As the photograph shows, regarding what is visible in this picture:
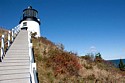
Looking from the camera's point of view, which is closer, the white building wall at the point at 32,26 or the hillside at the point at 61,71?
the hillside at the point at 61,71

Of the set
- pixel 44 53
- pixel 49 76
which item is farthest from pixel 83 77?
pixel 44 53

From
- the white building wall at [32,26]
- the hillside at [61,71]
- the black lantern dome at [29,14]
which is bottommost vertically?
the hillside at [61,71]

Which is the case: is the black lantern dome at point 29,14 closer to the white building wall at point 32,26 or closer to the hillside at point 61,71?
the white building wall at point 32,26

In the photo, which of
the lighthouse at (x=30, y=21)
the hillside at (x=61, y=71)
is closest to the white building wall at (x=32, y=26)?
the lighthouse at (x=30, y=21)

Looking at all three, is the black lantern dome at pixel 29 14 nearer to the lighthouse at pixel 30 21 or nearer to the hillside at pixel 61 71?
the lighthouse at pixel 30 21

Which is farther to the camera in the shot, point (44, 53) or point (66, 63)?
point (44, 53)

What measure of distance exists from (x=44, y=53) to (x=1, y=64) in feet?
26.8

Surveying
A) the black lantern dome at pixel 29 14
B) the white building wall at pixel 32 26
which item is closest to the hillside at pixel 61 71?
the white building wall at pixel 32 26

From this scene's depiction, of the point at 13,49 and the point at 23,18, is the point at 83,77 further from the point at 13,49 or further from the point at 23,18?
the point at 23,18

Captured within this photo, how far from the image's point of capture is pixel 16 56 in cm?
1233

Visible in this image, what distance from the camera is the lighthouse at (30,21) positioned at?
3471 centimetres

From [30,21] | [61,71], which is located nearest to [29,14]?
[30,21]

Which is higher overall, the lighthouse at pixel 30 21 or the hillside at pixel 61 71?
the lighthouse at pixel 30 21

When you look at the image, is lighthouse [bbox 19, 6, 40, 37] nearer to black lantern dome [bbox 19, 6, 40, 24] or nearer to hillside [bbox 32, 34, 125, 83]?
black lantern dome [bbox 19, 6, 40, 24]
